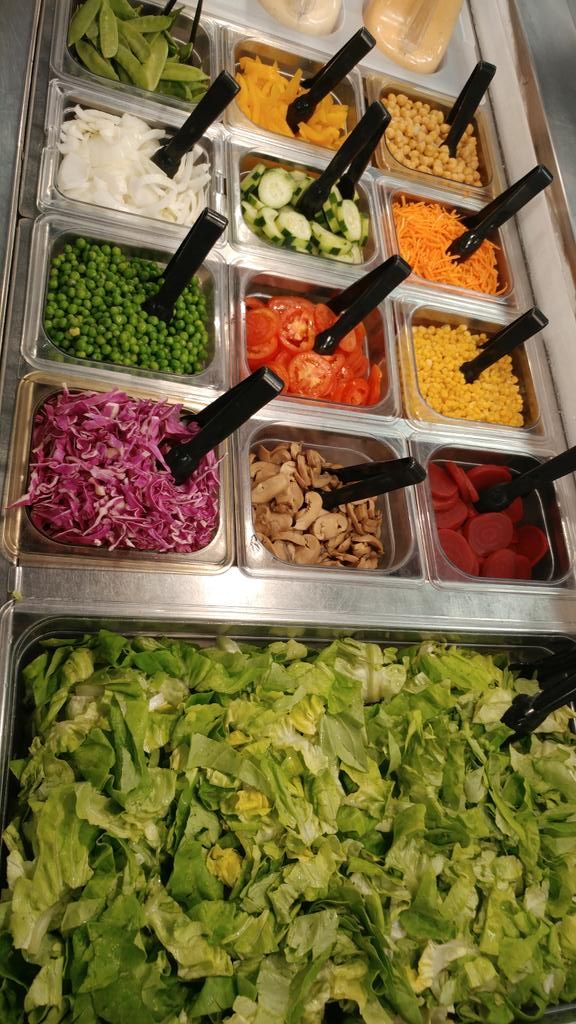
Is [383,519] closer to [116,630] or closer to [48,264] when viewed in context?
[116,630]

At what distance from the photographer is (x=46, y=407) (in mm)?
1966

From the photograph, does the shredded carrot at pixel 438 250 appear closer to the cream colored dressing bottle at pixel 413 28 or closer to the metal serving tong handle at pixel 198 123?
the cream colored dressing bottle at pixel 413 28

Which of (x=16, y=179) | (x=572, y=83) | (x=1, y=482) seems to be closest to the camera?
(x=1, y=482)

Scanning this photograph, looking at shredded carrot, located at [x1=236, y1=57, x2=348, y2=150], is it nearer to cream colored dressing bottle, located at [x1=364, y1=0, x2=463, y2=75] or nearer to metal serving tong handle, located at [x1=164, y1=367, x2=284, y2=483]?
cream colored dressing bottle, located at [x1=364, y1=0, x2=463, y2=75]

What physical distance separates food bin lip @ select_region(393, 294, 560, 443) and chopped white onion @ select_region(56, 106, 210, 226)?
3.25 ft

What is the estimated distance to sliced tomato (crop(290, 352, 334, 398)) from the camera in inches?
103

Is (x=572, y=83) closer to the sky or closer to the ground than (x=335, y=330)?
closer to the sky

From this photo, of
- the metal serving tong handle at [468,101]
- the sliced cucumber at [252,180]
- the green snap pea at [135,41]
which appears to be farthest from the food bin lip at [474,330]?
the green snap pea at [135,41]

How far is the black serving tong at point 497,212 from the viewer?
2.64 m

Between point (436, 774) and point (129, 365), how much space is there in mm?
1609

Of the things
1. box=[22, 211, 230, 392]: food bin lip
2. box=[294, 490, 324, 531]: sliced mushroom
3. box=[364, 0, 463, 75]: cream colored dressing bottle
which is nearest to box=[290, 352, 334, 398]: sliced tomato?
box=[22, 211, 230, 392]: food bin lip

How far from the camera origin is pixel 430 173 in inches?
127

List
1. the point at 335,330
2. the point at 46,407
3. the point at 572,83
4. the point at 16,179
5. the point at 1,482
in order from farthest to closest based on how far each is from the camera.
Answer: the point at 572,83, the point at 335,330, the point at 16,179, the point at 46,407, the point at 1,482

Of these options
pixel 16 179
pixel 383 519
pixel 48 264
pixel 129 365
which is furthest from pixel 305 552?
pixel 16 179
